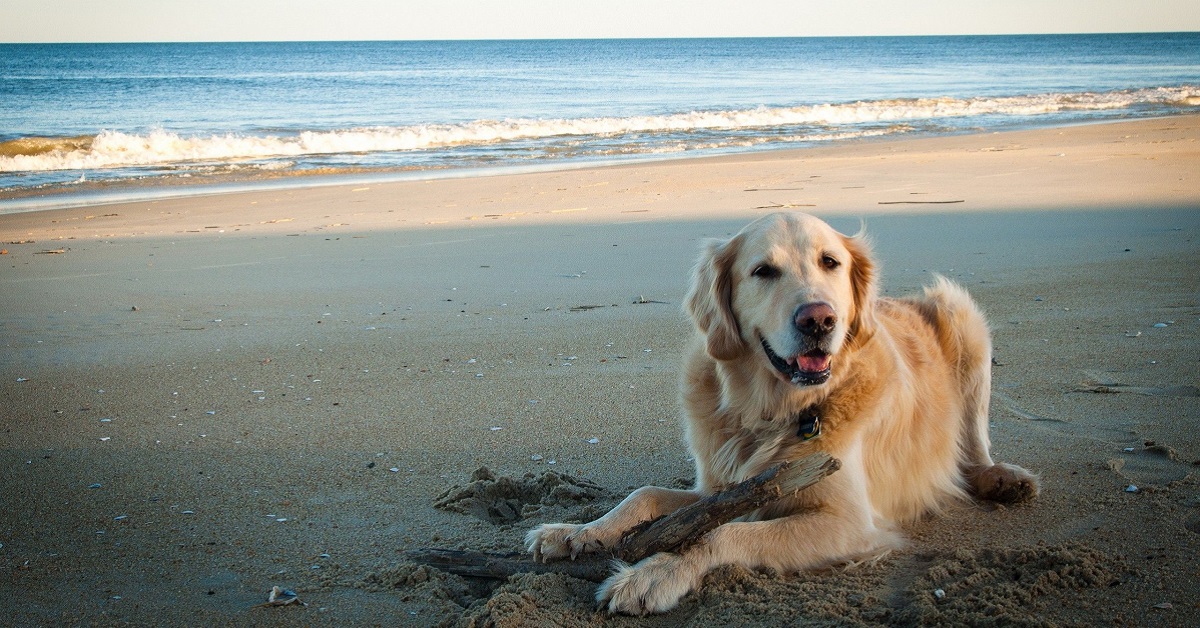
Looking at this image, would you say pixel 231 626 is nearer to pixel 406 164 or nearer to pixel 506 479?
pixel 506 479

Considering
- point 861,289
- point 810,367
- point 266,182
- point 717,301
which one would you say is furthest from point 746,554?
point 266,182

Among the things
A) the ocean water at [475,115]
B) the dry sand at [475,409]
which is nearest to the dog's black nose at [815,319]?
the dry sand at [475,409]

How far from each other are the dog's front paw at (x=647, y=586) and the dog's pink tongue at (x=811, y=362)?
28.1 inches

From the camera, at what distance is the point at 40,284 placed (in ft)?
23.7

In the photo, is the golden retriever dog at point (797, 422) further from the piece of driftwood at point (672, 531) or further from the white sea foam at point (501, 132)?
the white sea foam at point (501, 132)

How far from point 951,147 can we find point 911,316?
13.8 metres

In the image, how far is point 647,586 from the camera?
269cm

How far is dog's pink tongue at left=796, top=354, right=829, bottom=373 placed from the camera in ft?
9.52

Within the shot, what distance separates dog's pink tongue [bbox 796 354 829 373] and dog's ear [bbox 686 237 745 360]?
330 mm

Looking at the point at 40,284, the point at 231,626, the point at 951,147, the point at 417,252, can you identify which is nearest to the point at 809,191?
the point at 417,252

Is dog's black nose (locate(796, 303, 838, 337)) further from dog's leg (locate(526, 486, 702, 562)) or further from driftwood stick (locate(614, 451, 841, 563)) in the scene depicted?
dog's leg (locate(526, 486, 702, 562))

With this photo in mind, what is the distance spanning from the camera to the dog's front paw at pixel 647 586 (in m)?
2.66

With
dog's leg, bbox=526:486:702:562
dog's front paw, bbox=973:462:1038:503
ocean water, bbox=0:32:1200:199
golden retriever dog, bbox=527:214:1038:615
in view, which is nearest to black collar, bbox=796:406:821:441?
golden retriever dog, bbox=527:214:1038:615

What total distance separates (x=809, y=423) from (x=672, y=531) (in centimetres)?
62
